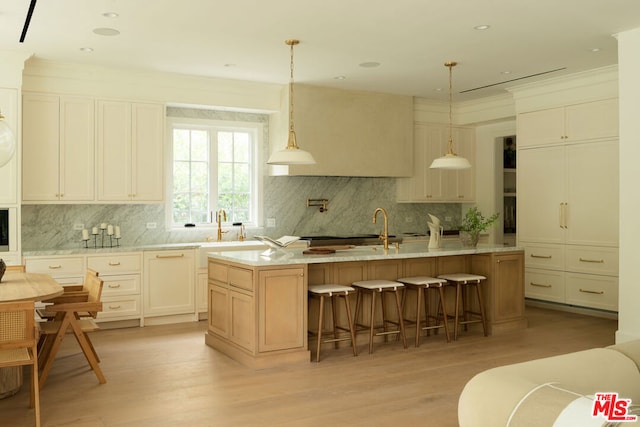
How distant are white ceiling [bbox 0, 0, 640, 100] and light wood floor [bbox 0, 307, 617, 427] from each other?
2.77 meters

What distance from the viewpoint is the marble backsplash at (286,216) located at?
21.7 feet

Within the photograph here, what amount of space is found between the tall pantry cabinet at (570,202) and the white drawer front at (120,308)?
4765 mm

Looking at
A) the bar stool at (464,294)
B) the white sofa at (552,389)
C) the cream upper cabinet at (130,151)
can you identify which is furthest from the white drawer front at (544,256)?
the white sofa at (552,389)

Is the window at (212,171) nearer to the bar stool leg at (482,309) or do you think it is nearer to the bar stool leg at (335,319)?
the bar stool leg at (335,319)

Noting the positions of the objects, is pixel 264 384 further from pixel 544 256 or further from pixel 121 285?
pixel 544 256

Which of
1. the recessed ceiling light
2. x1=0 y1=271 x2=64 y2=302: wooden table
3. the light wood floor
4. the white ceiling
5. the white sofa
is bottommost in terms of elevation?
the light wood floor

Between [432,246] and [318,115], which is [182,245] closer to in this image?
[318,115]

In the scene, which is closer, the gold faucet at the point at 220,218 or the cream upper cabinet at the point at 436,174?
the gold faucet at the point at 220,218

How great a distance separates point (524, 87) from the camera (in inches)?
296

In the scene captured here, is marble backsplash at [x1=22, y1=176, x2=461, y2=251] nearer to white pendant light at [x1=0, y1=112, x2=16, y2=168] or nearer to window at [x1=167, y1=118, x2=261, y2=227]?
window at [x1=167, y1=118, x2=261, y2=227]

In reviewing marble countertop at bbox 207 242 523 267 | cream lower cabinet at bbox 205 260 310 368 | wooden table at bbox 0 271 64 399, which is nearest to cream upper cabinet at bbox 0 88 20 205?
wooden table at bbox 0 271 64 399

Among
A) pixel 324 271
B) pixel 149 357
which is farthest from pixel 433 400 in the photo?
pixel 149 357

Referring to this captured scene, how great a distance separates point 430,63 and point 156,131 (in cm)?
308

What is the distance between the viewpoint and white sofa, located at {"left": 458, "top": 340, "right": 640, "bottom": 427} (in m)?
1.88
